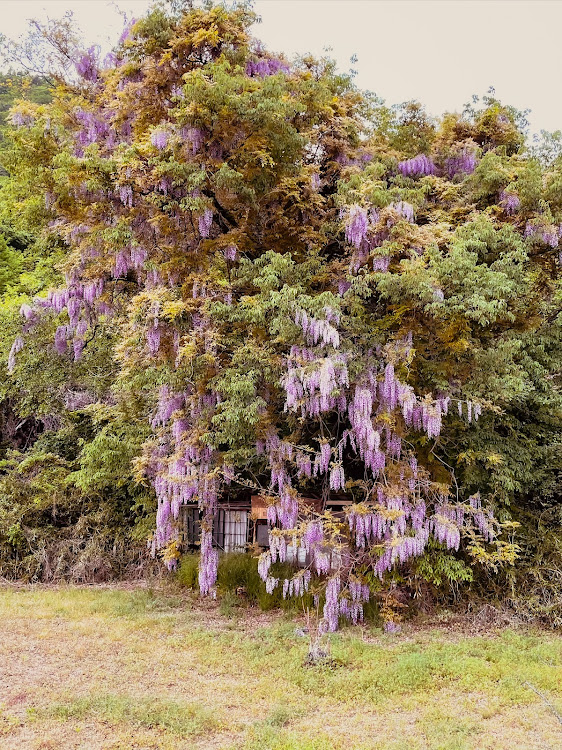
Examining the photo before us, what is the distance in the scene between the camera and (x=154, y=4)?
803 cm

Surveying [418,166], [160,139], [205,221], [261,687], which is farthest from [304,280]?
[261,687]

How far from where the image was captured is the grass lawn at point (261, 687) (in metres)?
4.56

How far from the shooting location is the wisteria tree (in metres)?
6.97

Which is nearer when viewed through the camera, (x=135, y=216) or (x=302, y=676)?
(x=302, y=676)

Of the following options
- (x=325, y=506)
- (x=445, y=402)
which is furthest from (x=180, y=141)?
(x=325, y=506)

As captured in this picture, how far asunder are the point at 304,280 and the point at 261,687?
4416 millimetres

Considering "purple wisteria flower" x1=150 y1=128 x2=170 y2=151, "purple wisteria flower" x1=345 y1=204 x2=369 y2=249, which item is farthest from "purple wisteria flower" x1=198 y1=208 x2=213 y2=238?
"purple wisteria flower" x1=345 y1=204 x2=369 y2=249

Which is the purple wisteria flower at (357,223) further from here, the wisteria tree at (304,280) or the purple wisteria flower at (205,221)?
the purple wisteria flower at (205,221)

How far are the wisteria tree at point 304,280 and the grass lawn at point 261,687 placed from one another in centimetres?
87

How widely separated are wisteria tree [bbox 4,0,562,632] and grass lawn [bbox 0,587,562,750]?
867 mm

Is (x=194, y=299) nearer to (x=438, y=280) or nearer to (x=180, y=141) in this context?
(x=180, y=141)

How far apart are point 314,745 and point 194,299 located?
4.82m

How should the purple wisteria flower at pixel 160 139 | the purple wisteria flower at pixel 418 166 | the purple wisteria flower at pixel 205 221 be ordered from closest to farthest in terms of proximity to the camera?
1. the purple wisteria flower at pixel 160 139
2. the purple wisteria flower at pixel 205 221
3. the purple wisteria flower at pixel 418 166


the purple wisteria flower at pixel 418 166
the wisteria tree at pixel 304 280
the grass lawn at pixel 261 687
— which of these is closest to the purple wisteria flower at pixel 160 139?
the wisteria tree at pixel 304 280
